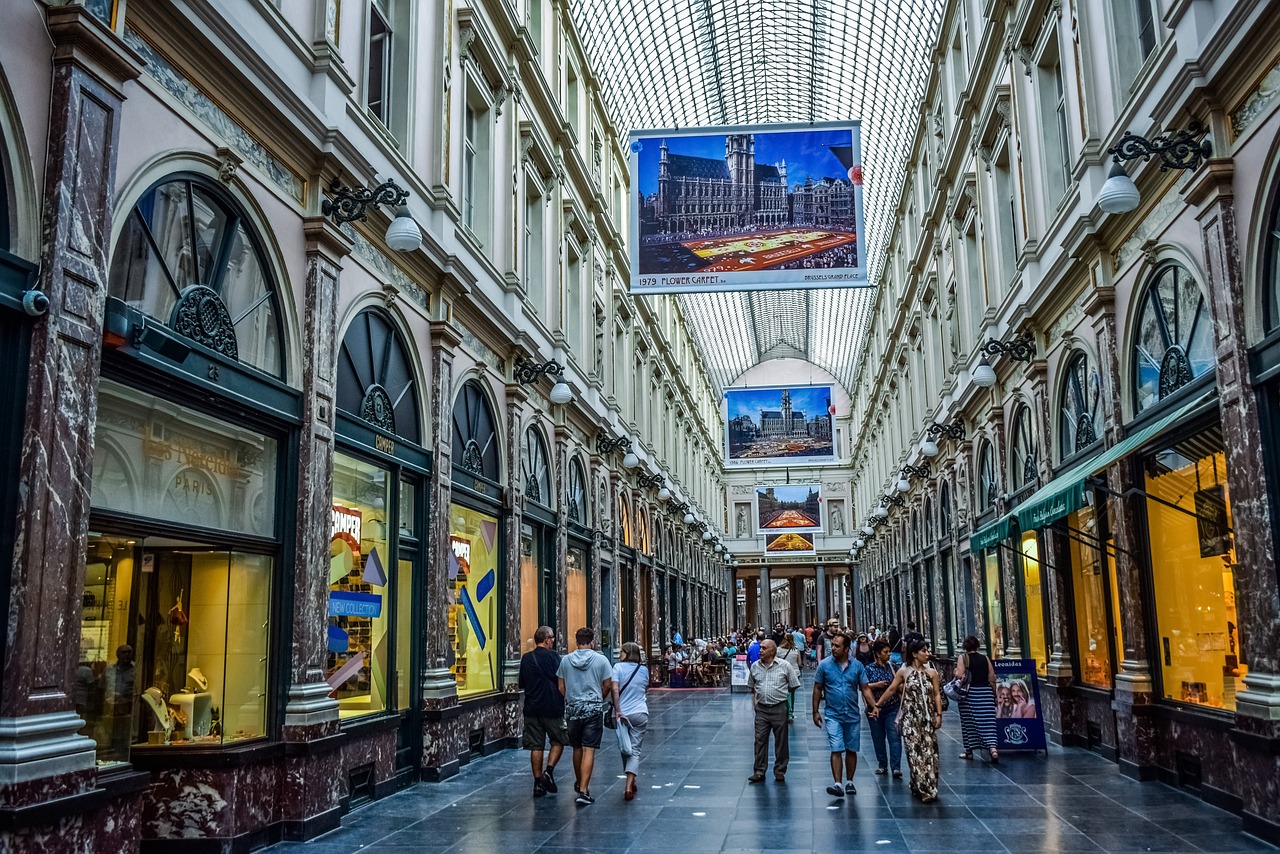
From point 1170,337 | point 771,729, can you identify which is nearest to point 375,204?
point 771,729

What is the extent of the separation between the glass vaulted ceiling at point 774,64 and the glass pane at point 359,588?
1857 cm

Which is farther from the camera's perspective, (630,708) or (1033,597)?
(1033,597)

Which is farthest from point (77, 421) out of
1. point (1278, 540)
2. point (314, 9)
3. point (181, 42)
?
point (1278, 540)

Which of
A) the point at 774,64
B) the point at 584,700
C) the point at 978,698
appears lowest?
the point at 978,698

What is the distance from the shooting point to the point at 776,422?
160 feet

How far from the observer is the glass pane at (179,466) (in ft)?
24.2

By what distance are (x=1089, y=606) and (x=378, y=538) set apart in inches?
381

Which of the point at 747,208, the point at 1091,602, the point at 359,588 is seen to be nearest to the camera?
the point at 359,588

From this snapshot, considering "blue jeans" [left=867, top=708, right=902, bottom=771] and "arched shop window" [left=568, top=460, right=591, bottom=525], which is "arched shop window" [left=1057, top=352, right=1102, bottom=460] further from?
"arched shop window" [left=568, top=460, right=591, bottom=525]

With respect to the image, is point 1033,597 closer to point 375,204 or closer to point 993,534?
point 993,534

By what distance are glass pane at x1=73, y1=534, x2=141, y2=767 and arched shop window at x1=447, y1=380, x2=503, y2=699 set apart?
20.0 ft

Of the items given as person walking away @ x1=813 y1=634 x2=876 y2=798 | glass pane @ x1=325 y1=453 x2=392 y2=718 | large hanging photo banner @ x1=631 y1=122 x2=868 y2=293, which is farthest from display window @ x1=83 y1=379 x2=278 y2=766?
large hanging photo banner @ x1=631 y1=122 x2=868 y2=293

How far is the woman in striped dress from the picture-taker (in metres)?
13.9

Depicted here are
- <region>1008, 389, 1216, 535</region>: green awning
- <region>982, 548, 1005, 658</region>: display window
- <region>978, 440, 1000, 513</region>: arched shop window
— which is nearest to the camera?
<region>1008, 389, 1216, 535</region>: green awning
